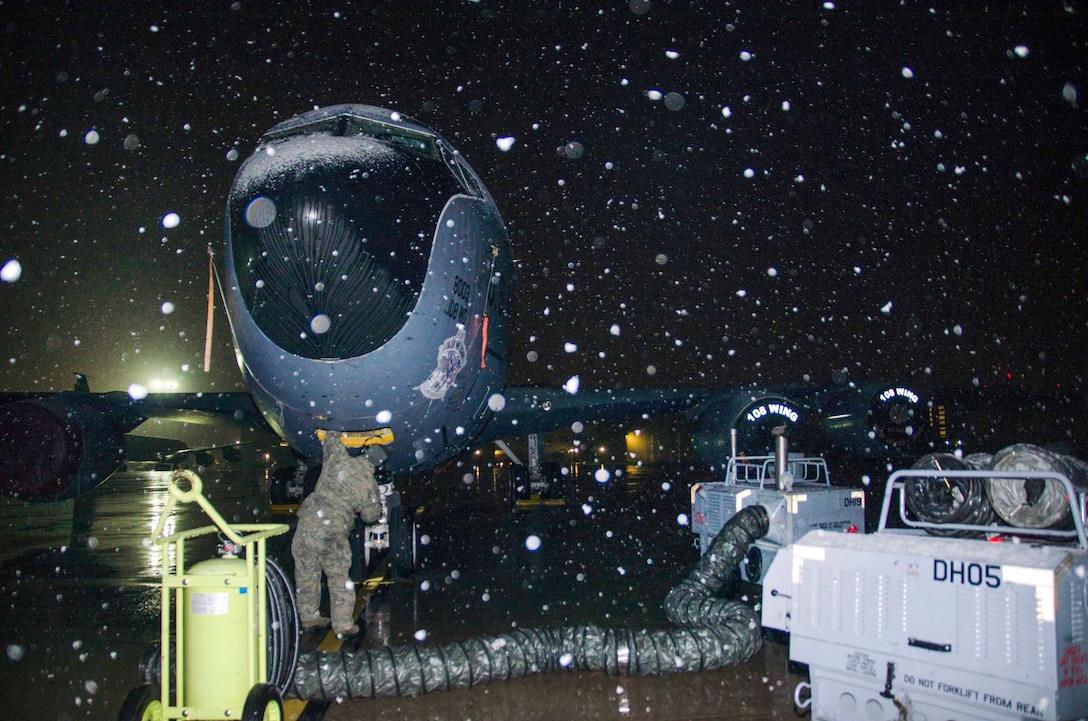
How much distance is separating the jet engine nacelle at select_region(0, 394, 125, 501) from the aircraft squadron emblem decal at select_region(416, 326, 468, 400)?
655 centimetres

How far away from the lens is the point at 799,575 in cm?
448

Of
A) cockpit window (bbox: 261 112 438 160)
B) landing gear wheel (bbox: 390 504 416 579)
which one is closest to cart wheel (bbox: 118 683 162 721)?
landing gear wheel (bbox: 390 504 416 579)

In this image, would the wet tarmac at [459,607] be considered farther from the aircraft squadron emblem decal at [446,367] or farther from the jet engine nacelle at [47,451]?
the aircraft squadron emblem decal at [446,367]

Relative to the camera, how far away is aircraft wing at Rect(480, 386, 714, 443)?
11.8m

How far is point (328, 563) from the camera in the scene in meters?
6.34

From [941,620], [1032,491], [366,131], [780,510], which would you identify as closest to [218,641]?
[941,620]

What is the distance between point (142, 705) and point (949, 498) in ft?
16.8

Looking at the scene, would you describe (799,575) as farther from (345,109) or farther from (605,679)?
(345,109)

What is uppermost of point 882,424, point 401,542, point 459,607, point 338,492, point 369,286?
point 369,286

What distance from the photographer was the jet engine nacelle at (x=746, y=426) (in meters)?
11.5

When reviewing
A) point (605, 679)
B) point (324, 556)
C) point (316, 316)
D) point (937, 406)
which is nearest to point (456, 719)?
point (605, 679)

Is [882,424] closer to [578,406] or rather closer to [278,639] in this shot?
[578,406]

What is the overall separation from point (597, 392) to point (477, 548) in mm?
A: 4169

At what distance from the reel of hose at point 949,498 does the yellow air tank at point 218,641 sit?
4337 mm
